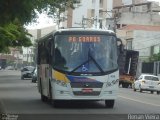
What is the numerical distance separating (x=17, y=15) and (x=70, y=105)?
9.39 m

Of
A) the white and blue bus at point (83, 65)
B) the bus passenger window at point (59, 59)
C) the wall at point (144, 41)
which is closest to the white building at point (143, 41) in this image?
the wall at point (144, 41)

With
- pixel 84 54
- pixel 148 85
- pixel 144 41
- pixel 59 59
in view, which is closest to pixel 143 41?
pixel 144 41

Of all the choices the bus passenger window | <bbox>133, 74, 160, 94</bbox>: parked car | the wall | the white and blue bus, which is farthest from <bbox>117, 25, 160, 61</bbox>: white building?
the bus passenger window

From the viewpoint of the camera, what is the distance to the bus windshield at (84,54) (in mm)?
22672

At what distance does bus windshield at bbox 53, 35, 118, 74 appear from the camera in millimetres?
22672

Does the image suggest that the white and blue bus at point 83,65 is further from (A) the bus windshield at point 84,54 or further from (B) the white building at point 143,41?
(B) the white building at point 143,41

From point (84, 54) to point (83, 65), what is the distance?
0.46 meters

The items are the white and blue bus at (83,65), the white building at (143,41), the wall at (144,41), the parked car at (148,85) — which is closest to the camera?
the white and blue bus at (83,65)

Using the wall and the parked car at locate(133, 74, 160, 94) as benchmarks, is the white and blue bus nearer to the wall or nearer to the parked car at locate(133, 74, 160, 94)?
the parked car at locate(133, 74, 160, 94)

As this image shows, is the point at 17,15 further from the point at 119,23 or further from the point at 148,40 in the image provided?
the point at 119,23

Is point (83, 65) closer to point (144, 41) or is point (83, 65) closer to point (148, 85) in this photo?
point (148, 85)

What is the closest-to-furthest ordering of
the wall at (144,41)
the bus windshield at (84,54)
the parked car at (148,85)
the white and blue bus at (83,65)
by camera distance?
1. the white and blue bus at (83,65)
2. the bus windshield at (84,54)
3. the parked car at (148,85)
4. the wall at (144,41)

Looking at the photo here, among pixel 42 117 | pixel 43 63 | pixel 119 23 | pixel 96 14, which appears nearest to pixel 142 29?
pixel 119 23

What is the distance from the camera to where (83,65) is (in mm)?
22703
